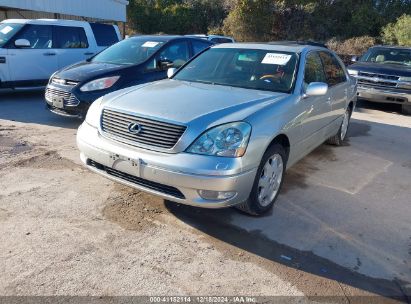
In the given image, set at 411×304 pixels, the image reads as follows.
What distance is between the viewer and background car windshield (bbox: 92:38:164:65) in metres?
7.41

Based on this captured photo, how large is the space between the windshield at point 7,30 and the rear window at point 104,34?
1.94m

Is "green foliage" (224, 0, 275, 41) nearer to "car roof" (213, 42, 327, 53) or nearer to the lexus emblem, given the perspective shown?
"car roof" (213, 42, 327, 53)

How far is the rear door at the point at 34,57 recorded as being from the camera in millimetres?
8867

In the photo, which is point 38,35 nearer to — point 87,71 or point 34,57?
point 34,57

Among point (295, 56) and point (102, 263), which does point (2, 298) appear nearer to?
point (102, 263)

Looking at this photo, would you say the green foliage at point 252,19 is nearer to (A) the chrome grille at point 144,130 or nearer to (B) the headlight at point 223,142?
(A) the chrome grille at point 144,130

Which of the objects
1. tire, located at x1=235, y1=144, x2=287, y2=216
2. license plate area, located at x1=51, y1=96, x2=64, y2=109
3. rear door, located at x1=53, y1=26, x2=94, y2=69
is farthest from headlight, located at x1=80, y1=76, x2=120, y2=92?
tire, located at x1=235, y1=144, x2=287, y2=216

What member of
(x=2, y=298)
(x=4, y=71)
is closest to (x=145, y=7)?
(x=4, y=71)

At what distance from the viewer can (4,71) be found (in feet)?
28.7

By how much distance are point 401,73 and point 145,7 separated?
28657mm

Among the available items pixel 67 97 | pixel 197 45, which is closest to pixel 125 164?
pixel 67 97

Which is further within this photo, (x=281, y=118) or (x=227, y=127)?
(x=281, y=118)

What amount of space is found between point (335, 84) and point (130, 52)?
12.8 feet

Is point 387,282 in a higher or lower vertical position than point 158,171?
lower
